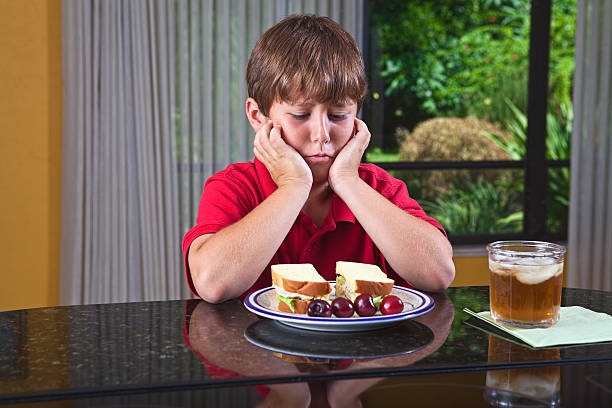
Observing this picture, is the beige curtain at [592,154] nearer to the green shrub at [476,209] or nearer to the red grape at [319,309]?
the green shrub at [476,209]

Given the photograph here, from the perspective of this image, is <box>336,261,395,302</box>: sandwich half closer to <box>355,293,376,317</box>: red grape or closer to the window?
<box>355,293,376,317</box>: red grape

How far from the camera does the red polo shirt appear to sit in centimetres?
150

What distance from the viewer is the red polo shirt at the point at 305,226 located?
1505 millimetres

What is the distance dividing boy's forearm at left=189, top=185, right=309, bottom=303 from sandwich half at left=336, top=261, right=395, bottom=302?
0.19 meters

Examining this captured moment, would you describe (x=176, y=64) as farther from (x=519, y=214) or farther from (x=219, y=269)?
(x=519, y=214)

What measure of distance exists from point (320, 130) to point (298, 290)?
471 millimetres

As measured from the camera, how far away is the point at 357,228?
1.60 metres

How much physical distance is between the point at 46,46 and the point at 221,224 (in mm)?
1888

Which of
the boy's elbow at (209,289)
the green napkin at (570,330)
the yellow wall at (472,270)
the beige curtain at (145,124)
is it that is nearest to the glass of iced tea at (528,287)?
the green napkin at (570,330)

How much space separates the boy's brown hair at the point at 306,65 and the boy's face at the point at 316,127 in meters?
0.02

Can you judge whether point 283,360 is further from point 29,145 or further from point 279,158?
point 29,145

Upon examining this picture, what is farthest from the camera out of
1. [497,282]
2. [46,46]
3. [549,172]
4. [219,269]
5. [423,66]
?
[423,66]

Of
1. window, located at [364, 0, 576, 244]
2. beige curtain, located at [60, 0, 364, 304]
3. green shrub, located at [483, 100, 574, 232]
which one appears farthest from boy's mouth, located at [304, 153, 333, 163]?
green shrub, located at [483, 100, 574, 232]

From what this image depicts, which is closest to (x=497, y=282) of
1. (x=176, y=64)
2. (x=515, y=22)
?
(x=176, y=64)
